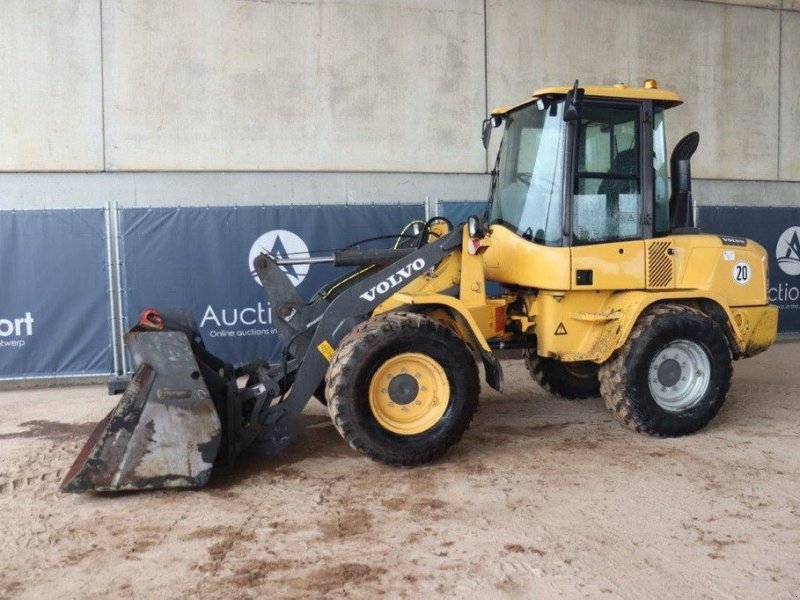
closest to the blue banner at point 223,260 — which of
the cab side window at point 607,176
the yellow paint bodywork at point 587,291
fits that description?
the yellow paint bodywork at point 587,291

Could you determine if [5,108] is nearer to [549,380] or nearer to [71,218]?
[71,218]

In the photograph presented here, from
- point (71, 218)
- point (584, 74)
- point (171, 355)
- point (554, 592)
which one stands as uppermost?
point (584, 74)

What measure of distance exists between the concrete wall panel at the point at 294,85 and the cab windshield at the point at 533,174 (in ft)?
13.1

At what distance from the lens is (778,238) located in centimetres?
1028

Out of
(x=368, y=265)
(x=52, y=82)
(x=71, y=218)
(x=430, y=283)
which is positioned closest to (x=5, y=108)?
(x=52, y=82)

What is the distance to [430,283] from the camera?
17.1ft

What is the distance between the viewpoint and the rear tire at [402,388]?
15.0ft

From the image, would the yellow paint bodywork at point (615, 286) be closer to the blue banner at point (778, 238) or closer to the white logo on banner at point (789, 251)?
the blue banner at point (778, 238)

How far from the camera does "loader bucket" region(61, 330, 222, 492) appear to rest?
4.16 metres

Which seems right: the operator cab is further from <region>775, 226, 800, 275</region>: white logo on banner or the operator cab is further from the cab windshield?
<region>775, 226, 800, 275</region>: white logo on banner

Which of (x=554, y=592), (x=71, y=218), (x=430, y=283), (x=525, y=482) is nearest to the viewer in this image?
(x=554, y=592)

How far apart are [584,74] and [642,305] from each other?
6061mm

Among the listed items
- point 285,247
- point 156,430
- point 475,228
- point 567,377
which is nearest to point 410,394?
point 475,228

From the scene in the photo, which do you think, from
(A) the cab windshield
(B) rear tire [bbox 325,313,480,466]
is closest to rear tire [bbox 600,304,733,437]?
(A) the cab windshield
